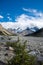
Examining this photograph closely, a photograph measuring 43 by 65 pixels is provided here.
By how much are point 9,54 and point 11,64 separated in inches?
115

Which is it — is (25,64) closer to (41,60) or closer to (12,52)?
(41,60)

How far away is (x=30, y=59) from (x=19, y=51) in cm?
75

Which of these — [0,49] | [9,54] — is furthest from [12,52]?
[0,49]

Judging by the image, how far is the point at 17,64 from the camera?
9.57 metres

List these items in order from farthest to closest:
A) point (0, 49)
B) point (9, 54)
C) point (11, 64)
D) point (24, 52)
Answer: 1. point (0, 49)
2. point (9, 54)
3. point (24, 52)
4. point (11, 64)

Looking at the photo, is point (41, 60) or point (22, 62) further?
point (41, 60)

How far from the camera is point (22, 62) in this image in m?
9.66

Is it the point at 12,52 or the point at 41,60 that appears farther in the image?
the point at 12,52

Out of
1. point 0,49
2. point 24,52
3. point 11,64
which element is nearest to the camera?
point 11,64

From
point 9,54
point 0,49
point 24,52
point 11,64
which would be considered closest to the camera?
point 11,64

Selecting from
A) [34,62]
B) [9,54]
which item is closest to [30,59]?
[34,62]

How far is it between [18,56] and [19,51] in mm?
606

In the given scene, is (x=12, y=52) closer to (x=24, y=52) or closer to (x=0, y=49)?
(x=0, y=49)

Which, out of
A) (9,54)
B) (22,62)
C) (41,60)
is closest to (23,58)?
(22,62)
